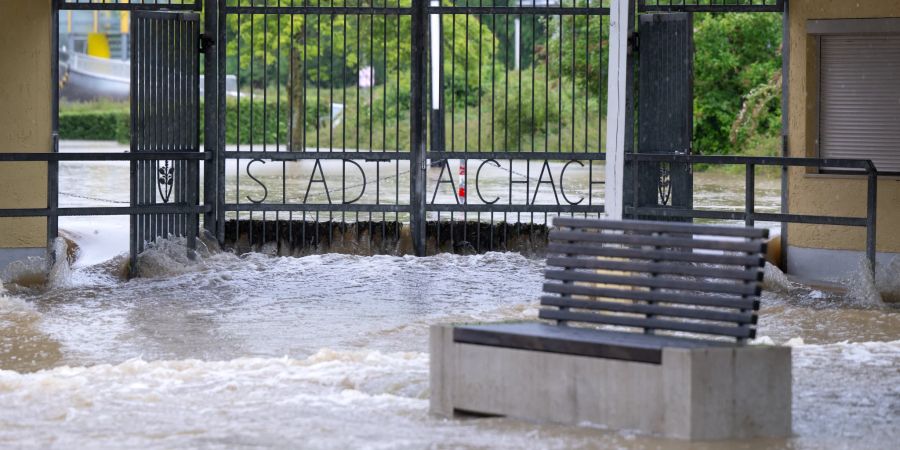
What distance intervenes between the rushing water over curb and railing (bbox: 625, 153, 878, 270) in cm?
65

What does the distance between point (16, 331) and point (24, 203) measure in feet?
10.8

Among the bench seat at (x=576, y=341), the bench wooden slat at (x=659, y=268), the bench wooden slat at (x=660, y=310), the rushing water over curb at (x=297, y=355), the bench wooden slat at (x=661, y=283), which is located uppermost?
the bench wooden slat at (x=659, y=268)

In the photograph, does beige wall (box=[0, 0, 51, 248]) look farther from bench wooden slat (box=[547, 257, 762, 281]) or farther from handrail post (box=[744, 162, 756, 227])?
bench wooden slat (box=[547, 257, 762, 281])

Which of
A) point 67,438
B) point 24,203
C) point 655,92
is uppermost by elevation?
point 655,92

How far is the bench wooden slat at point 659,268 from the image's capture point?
684 cm

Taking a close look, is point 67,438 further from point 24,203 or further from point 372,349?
point 24,203

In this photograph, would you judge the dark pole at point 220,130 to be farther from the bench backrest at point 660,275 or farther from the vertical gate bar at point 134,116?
the bench backrest at point 660,275

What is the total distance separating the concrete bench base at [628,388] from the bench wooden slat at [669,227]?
583 millimetres

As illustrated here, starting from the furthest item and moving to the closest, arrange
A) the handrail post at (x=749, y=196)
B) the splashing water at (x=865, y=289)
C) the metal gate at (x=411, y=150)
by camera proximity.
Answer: the metal gate at (x=411, y=150)
the handrail post at (x=749, y=196)
the splashing water at (x=865, y=289)

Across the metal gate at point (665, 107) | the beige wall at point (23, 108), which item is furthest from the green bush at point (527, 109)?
the beige wall at point (23, 108)

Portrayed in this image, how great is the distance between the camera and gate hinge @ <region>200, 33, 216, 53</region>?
14117 millimetres

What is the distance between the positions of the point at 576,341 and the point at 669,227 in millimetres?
826

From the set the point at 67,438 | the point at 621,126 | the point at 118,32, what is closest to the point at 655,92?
the point at 621,126

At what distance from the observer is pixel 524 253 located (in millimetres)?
15047
